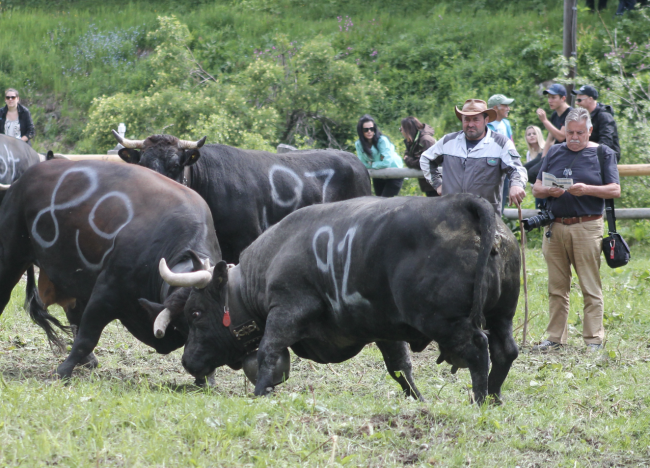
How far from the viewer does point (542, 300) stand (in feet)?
27.7

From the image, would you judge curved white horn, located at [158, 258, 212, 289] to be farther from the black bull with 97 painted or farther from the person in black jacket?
the person in black jacket

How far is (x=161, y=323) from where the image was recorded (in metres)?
5.29

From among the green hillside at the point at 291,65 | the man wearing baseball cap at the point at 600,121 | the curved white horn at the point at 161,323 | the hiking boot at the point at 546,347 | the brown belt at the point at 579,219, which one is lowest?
the green hillside at the point at 291,65

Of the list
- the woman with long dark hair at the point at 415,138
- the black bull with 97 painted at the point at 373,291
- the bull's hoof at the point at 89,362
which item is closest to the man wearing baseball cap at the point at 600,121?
the woman with long dark hair at the point at 415,138

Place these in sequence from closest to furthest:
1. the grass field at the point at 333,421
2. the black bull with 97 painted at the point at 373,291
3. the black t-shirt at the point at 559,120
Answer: the grass field at the point at 333,421 → the black bull with 97 painted at the point at 373,291 → the black t-shirt at the point at 559,120

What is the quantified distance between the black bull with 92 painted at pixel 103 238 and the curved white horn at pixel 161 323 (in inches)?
4.6

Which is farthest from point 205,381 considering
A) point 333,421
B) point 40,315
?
point 333,421

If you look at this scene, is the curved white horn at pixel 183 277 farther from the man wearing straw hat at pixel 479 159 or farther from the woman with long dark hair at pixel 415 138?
the woman with long dark hair at pixel 415 138

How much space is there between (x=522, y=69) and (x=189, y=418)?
583 inches

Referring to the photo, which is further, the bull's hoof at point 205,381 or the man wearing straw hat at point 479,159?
the man wearing straw hat at point 479,159

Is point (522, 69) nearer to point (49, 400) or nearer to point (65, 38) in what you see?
point (65, 38)

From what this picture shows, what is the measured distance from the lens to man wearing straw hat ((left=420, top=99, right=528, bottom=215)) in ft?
20.9

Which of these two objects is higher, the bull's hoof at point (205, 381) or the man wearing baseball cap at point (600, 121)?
the man wearing baseball cap at point (600, 121)

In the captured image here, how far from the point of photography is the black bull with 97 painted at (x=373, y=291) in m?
4.32
